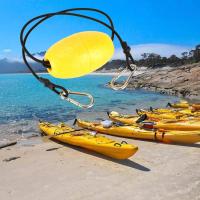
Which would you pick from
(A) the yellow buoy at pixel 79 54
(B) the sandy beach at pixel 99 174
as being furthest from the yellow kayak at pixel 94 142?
(A) the yellow buoy at pixel 79 54

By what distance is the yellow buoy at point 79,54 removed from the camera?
2.39 metres

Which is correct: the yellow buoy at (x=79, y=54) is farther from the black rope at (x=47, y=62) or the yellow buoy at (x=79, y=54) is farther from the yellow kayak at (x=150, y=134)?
the yellow kayak at (x=150, y=134)

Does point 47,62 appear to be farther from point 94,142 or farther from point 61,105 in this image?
point 61,105

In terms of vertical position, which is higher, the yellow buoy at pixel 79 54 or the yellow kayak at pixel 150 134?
the yellow buoy at pixel 79 54

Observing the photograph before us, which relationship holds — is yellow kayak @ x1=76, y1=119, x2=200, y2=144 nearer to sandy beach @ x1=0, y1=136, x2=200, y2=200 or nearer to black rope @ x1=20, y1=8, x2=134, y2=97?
sandy beach @ x1=0, y1=136, x2=200, y2=200

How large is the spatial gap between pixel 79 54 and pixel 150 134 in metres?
10.8

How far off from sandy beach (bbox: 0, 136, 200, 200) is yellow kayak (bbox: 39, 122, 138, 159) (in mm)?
259

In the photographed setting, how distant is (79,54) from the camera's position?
2.50 metres

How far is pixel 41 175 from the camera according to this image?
9.06m

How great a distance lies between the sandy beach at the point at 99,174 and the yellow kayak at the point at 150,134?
334mm

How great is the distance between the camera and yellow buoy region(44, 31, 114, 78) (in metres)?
2.39

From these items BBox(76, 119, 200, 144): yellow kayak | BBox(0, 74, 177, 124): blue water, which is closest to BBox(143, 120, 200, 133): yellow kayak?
BBox(76, 119, 200, 144): yellow kayak

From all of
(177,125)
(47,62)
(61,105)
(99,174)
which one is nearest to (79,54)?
(47,62)

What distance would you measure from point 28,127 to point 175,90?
25622 millimetres
